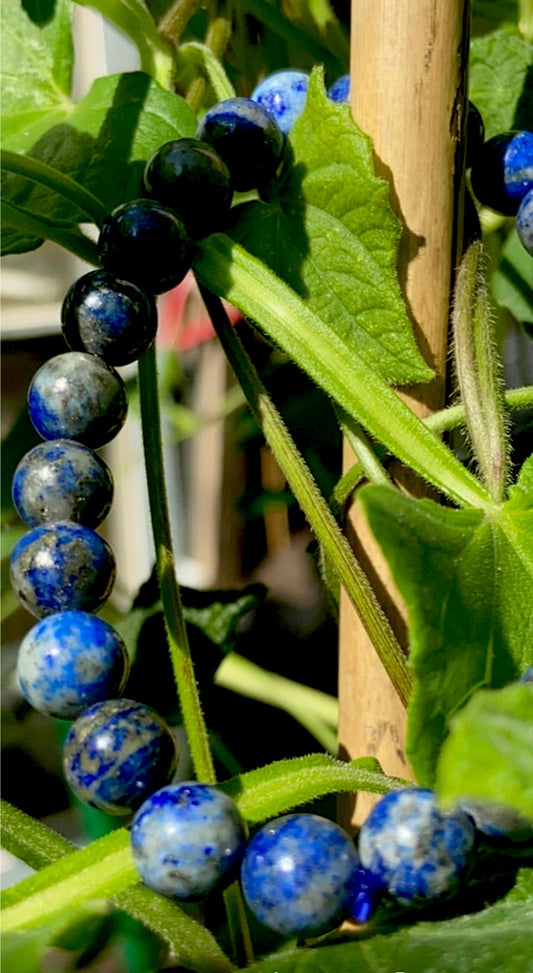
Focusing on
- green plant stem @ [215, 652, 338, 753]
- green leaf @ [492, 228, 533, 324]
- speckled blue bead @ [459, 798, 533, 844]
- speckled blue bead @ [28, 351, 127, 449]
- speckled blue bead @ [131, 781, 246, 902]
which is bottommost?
green plant stem @ [215, 652, 338, 753]

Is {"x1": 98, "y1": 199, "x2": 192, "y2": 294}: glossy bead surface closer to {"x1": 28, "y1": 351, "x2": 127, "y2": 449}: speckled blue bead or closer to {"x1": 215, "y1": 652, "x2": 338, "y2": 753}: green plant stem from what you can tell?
{"x1": 28, "y1": 351, "x2": 127, "y2": 449}: speckled blue bead

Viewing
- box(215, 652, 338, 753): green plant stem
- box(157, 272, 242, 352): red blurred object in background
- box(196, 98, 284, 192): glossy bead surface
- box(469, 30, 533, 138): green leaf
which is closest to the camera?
box(196, 98, 284, 192): glossy bead surface

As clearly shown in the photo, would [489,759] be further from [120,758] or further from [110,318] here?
[110,318]

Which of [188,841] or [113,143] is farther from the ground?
[113,143]

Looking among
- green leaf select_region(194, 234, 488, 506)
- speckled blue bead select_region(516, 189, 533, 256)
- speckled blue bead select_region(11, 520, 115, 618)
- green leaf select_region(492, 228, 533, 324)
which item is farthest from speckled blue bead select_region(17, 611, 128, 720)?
green leaf select_region(492, 228, 533, 324)

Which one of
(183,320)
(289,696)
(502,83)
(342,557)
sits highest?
(502,83)

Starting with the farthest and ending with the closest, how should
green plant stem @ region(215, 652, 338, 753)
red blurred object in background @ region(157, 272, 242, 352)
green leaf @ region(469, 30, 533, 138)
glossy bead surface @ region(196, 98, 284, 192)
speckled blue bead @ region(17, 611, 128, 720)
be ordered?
red blurred object in background @ region(157, 272, 242, 352) → green plant stem @ region(215, 652, 338, 753) → green leaf @ region(469, 30, 533, 138) → glossy bead surface @ region(196, 98, 284, 192) → speckled blue bead @ region(17, 611, 128, 720)

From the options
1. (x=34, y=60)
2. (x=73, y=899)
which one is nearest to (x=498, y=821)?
(x=73, y=899)
